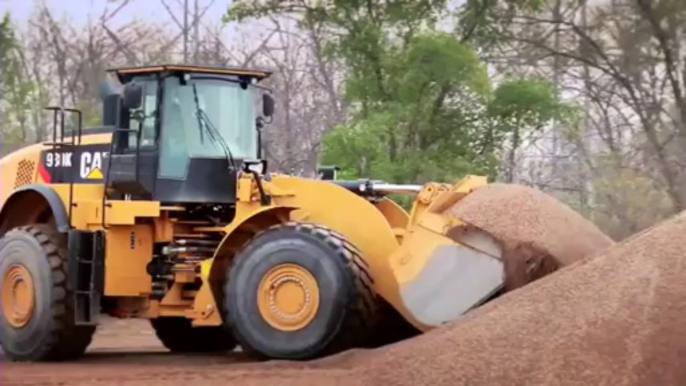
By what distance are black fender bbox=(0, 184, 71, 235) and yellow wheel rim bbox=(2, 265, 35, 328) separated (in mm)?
493

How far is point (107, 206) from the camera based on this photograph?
11.1 meters

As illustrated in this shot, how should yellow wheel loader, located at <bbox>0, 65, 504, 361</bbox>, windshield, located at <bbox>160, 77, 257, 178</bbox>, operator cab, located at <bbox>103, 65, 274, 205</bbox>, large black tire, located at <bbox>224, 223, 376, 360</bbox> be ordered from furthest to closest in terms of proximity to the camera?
windshield, located at <bbox>160, 77, 257, 178</bbox> < operator cab, located at <bbox>103, 65, 274, 205</bbox> < yellow wheel loader, located at <bbox>0, 65, 504, 361</bbox> < large black tire, located at <bbox>224, 223, 376, 360</bbox>

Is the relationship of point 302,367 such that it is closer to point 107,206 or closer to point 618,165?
point 107,206

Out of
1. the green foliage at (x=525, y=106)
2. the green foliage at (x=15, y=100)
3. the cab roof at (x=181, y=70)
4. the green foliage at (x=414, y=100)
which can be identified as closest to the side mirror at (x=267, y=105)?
the cab roof at (x=181, y=70)

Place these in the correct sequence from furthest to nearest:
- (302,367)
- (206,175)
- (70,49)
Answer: (70,49)
(206,175)
(302,367)

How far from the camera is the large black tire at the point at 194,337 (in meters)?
12.5

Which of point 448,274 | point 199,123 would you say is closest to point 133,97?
point 199,123

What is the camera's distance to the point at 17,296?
37.0 feet

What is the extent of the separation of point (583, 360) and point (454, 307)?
94.9 inches

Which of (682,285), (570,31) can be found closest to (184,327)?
(682,285)

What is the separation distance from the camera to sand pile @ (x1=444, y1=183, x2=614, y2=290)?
9.63 meters

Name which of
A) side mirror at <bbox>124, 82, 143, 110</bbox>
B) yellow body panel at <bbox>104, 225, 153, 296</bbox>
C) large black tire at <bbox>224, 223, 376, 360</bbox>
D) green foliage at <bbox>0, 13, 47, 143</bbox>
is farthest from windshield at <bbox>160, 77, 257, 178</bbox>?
green foliage at <bbox>0, 13, 47, 143</bbox>

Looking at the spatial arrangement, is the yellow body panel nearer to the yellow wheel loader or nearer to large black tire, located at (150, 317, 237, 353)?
the yellow wheel loader

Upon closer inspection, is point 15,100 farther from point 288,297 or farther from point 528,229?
point 528,229
